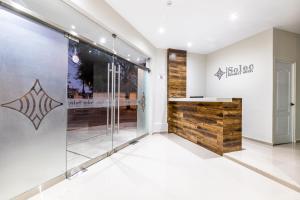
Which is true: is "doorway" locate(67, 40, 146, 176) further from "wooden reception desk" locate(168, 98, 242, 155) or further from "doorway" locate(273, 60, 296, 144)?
"doorway" locate(273, 60, 296, 144)

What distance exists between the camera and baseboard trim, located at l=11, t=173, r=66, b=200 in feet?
6.44

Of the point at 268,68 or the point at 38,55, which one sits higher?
the point at 268,68

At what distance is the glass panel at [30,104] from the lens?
1.81m

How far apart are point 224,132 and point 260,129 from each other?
187 centimetres

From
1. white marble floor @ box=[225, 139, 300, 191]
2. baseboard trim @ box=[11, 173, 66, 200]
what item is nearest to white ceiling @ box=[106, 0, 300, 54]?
white marble floor @ box=[225, 139, 300, 191]

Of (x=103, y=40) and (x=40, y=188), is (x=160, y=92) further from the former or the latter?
(x=40, y=188)

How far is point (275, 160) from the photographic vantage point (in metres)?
3.19

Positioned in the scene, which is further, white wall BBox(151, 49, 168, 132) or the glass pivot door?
white wall BBox(151, 49, 168, 132)

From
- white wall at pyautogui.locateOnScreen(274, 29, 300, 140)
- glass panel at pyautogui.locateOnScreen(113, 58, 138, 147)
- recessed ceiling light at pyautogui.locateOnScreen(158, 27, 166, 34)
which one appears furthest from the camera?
recessed ceiling light at pyautogui.locateOnScreen(158, 27, 166, 34)

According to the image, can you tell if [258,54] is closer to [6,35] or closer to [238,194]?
[238,194]

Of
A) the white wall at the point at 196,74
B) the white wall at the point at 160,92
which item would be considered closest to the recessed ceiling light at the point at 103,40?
the white wall at the point at 160,92

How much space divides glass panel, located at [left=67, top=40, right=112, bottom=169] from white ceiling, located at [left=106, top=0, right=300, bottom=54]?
120cm

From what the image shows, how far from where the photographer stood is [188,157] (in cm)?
350

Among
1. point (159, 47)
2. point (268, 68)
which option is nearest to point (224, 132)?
point (268, 68)
